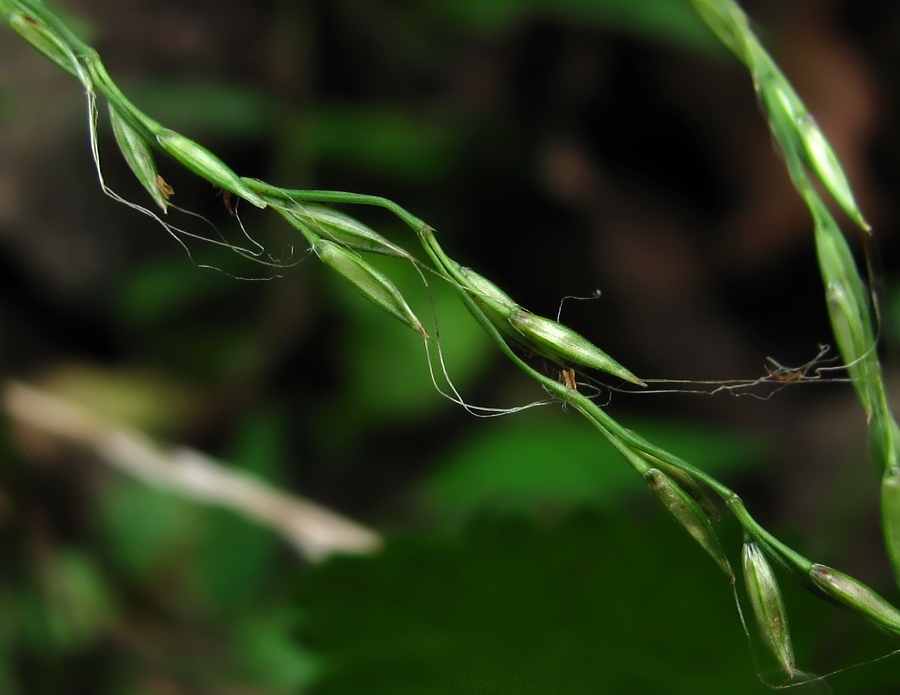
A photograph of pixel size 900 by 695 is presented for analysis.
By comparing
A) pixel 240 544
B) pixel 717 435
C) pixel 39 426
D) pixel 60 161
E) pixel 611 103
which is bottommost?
pixel 240 544

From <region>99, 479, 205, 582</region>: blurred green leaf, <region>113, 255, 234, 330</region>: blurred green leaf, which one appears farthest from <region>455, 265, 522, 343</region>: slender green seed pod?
<region>113, 255, 234, 330</region>: blurred green leaf

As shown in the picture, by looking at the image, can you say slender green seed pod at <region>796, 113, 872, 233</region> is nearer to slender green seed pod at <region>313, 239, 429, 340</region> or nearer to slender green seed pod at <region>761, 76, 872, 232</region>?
slender green seed pod at <region>761, 76, 872, 232</region>

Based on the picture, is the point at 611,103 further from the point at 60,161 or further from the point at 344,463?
the point at 60,161

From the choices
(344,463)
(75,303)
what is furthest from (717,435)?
(75,303)

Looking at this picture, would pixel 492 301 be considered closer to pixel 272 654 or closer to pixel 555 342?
pixel 555 342

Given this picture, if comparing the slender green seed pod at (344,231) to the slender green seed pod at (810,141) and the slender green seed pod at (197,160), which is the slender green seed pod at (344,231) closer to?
the slender green seed pod at (197,160)

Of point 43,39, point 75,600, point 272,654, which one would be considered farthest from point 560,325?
point 75,600

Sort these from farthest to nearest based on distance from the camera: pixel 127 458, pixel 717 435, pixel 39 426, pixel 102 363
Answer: pixel 102 363 < pixel 717 435 < pixel 39 426 < pixel 127 458
